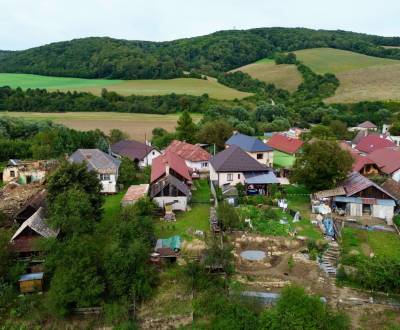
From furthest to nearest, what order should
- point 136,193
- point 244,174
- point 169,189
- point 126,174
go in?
point 126,174, point 244,174, point 136,193, point 169,189

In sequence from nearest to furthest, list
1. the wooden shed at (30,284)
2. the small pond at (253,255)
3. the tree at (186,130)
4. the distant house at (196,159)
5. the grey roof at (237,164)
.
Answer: the wooden shed at (30,284) → the small pond at (253,255) → the grey roof at (237,164) → the distant house at (196,159) → the tree at (186,130)

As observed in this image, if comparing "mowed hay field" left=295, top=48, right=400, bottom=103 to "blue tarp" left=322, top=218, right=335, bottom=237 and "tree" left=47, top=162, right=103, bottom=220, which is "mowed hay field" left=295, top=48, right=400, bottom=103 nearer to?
"blue tarp" left=322, top=218, right=335, bottom=237

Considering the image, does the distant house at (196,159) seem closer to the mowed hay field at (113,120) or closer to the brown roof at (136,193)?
the brown roof at (136,193)

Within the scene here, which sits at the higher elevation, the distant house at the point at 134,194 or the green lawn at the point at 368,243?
the distant house at the point at 134,194

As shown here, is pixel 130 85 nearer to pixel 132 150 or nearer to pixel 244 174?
pixel 132 150

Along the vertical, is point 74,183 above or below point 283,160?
above

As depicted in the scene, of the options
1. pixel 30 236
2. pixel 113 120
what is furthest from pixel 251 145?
pixel 113 120

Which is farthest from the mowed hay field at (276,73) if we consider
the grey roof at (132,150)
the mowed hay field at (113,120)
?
the grey roof at (132,150)

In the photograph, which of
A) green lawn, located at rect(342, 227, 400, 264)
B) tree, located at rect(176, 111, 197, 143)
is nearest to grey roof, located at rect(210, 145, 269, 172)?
green lawn, located at rect(342, 227, 400, 264)
